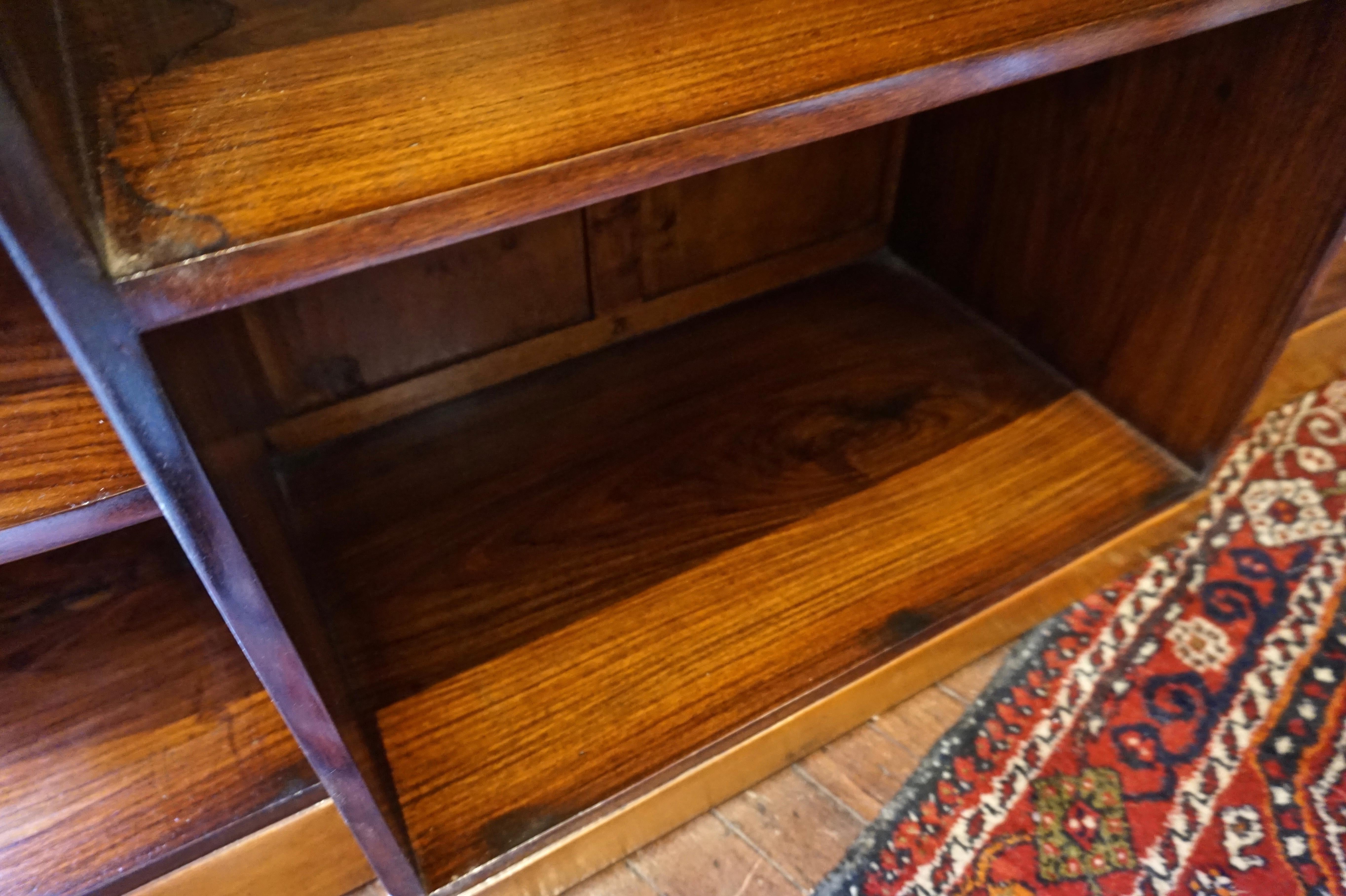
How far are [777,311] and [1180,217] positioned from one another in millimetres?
437

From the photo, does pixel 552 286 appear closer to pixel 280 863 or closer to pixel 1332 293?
pixel 280 863

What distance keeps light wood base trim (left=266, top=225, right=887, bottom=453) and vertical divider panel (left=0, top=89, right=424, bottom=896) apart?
453 millimetres

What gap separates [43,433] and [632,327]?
0.70m

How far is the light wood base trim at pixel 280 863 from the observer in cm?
58

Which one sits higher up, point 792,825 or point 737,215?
point 737,215

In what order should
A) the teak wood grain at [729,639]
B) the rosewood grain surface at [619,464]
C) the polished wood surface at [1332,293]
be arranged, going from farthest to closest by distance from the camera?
the polished wood surface at [1332,293] < the rosewood grain surface at [619,464] < the teak wood grain at [729,639]

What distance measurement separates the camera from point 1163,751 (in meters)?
0.81

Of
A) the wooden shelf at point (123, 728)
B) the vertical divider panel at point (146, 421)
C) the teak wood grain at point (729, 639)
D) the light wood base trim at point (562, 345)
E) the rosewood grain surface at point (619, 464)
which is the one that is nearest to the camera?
the vertical divider panel at point (146, 421)

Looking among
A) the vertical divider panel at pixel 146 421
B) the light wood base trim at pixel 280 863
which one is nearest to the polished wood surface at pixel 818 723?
the light wood base trim at pixel 280 863

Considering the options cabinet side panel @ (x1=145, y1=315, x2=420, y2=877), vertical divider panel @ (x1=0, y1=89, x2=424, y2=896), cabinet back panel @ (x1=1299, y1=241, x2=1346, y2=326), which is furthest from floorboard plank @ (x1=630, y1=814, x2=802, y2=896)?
cabinet back panel @ (x1=1299, y1=241, x2=1346, y2=326)

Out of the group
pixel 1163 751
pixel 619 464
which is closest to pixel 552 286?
pixel 619 464

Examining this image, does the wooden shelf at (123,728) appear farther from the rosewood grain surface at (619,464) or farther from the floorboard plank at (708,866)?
the floorboard plank at (708,866)

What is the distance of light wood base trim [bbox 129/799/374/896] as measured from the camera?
1.91 feet

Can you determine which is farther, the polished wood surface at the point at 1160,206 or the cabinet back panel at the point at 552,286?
the cabinet back panel at the point at 552,286
